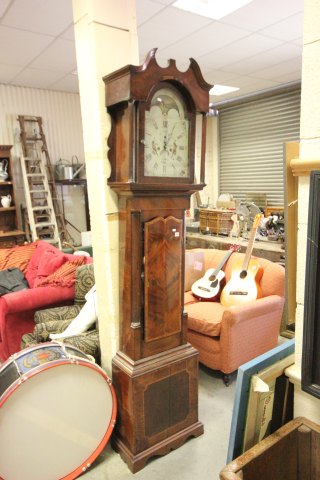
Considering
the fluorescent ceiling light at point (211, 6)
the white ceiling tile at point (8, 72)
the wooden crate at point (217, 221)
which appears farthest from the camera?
the wooden crate at point (217, 221)

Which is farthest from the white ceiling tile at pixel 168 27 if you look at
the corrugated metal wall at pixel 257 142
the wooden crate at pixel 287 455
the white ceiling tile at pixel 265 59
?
the wooden crate at pixel 287 455

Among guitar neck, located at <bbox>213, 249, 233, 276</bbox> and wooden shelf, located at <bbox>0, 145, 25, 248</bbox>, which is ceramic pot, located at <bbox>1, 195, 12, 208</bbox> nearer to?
wooden shelf, located at <bbox>0, 145, 25, 248</bbox>

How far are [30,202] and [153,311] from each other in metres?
3.90

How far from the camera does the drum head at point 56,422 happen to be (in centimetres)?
168

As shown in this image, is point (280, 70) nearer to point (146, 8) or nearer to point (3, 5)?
point (146, 8)

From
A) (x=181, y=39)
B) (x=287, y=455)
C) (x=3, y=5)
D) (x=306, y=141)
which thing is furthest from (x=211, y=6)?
(x=287, y=455)

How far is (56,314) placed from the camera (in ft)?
9.43

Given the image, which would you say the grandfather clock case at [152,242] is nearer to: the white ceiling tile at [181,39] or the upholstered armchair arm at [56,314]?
the upholstered armchair arm at [56,314]

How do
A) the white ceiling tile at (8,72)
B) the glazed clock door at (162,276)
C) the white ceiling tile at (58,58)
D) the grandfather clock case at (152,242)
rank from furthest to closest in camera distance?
the white ceiling tile at (8,72) → the white ceiling tile at (58,58) → the glazed clock door at (162,276) → the grandfather clock case at (152,242)

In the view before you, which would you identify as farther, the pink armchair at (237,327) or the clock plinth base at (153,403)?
the pink armchair at (237,327)

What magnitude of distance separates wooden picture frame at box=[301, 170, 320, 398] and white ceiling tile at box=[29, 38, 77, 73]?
3.36m

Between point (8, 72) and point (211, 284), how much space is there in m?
3.70

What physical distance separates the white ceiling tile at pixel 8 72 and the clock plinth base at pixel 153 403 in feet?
12.8

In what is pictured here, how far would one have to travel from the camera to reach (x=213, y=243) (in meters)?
4.25
